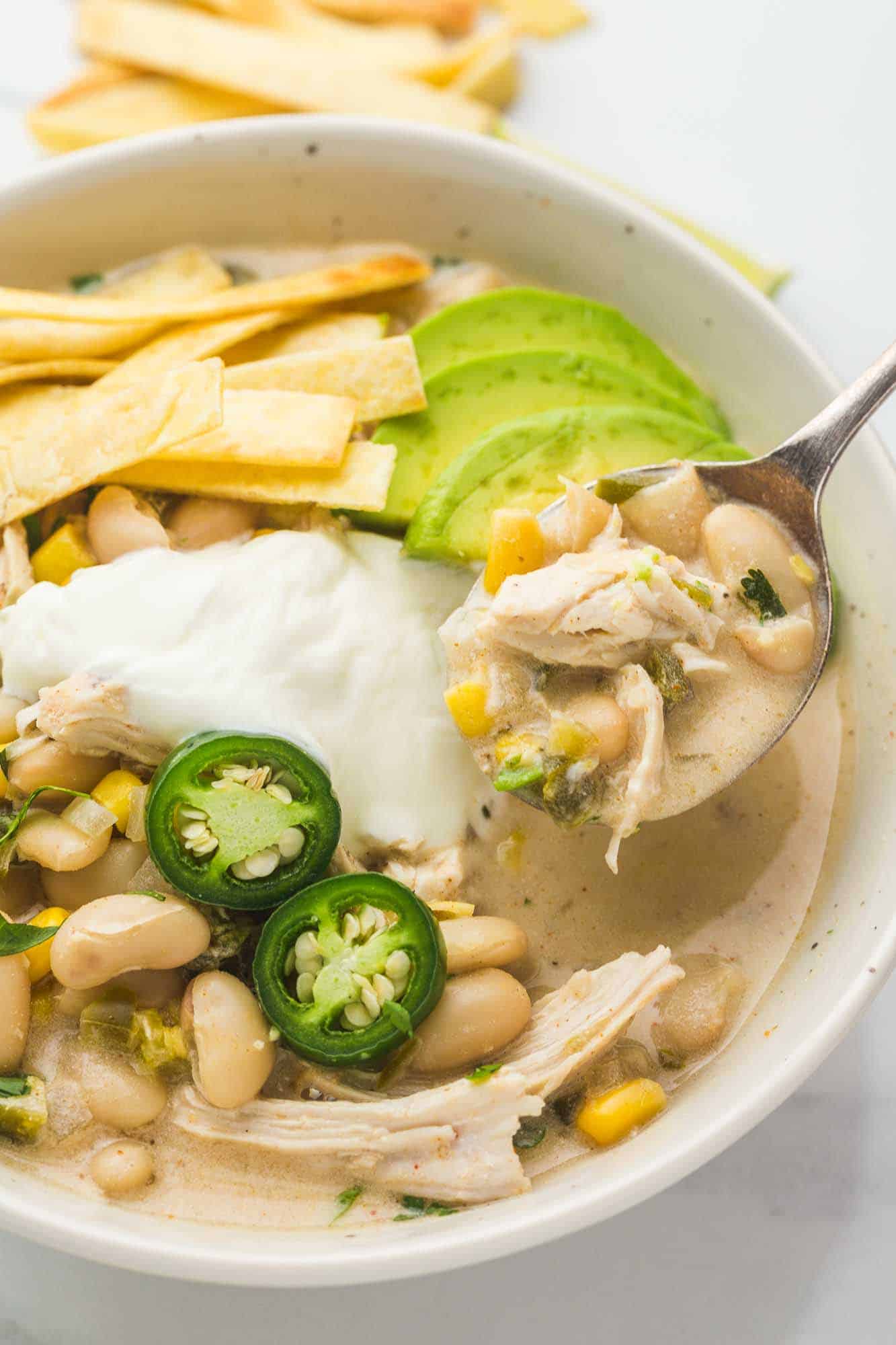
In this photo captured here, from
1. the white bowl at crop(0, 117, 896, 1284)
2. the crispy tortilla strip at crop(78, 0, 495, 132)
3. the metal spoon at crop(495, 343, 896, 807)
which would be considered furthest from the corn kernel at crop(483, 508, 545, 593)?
the crispy tortilla strip at crop(78, 0, 495, 132)

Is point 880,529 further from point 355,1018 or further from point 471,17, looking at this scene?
point 471,17

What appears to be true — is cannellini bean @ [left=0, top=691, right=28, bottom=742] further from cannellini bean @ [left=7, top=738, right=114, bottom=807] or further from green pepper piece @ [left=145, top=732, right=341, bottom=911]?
green pepper piece @ [left=145, top=732, right=341, bottom=911]

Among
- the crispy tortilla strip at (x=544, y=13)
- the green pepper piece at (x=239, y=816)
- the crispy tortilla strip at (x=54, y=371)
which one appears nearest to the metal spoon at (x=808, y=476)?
the green pepper piece at (x=239, y=816)

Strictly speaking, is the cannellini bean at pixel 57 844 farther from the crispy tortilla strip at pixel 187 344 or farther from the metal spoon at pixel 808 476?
the crispy tortilla strip at pixel 187 344

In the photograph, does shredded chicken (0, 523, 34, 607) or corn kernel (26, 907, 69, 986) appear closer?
corn kernel (26, 907, 69, 986)

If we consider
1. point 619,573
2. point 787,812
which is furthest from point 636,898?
point 619,573

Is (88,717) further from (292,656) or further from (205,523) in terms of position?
(205,523)
